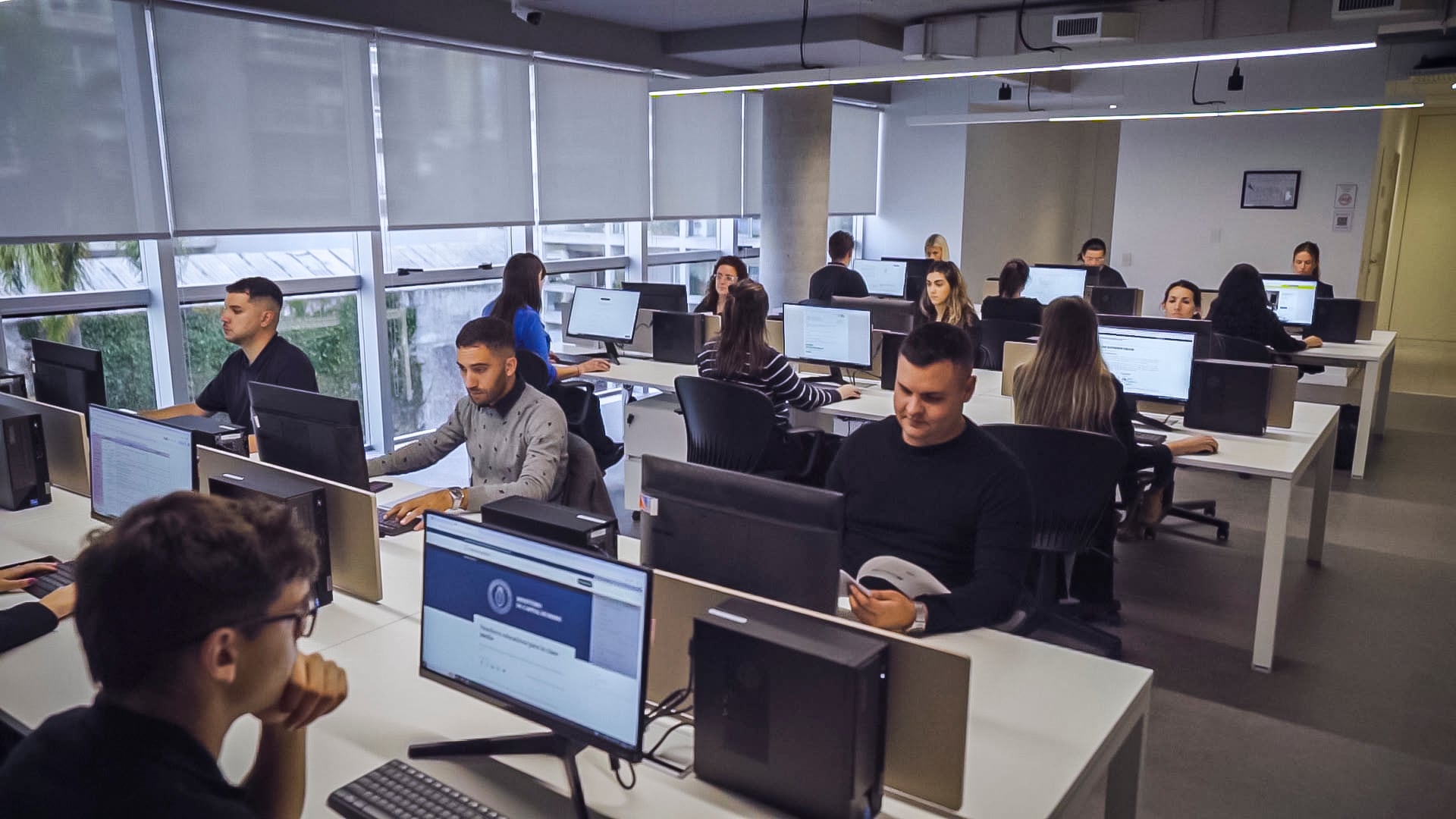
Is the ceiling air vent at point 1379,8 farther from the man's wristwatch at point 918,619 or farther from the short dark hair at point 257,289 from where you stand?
the short dark hair at point 257,289

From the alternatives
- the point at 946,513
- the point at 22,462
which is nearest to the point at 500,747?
the point at 946,513

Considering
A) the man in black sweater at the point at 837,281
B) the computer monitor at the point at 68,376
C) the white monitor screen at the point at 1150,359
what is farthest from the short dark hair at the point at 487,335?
the man in black sweater at the point at 837,281

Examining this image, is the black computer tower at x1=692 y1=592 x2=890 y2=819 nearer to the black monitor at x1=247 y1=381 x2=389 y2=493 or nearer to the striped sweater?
the black monitor at x1=247 y1=381 x2=389 y2=493

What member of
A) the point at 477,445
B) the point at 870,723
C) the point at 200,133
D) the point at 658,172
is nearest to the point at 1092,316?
the point at 477,445

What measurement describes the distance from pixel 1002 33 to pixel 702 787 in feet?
22.2

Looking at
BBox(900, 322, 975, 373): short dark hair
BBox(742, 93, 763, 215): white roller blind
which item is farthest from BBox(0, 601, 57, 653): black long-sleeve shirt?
BBox(742, 93, 763, 215): white roller blind

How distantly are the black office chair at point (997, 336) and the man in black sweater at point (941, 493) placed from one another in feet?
12.2

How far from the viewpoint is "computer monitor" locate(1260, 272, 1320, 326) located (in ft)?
22.1

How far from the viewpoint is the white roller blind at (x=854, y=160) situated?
10.1 metres

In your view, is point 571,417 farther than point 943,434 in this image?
Yes

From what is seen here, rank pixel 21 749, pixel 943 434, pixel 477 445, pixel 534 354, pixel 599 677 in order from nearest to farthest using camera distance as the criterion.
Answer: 1. pixel 21 749
2. pixel 599 677
3. pixel 943 434
4. pixel 477 445
5. pixel 534 354

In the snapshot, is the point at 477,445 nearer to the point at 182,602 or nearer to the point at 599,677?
the point at 599,677

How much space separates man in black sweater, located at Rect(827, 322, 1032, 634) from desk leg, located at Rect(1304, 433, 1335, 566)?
2.72 meters

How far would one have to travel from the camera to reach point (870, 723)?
1469mm
